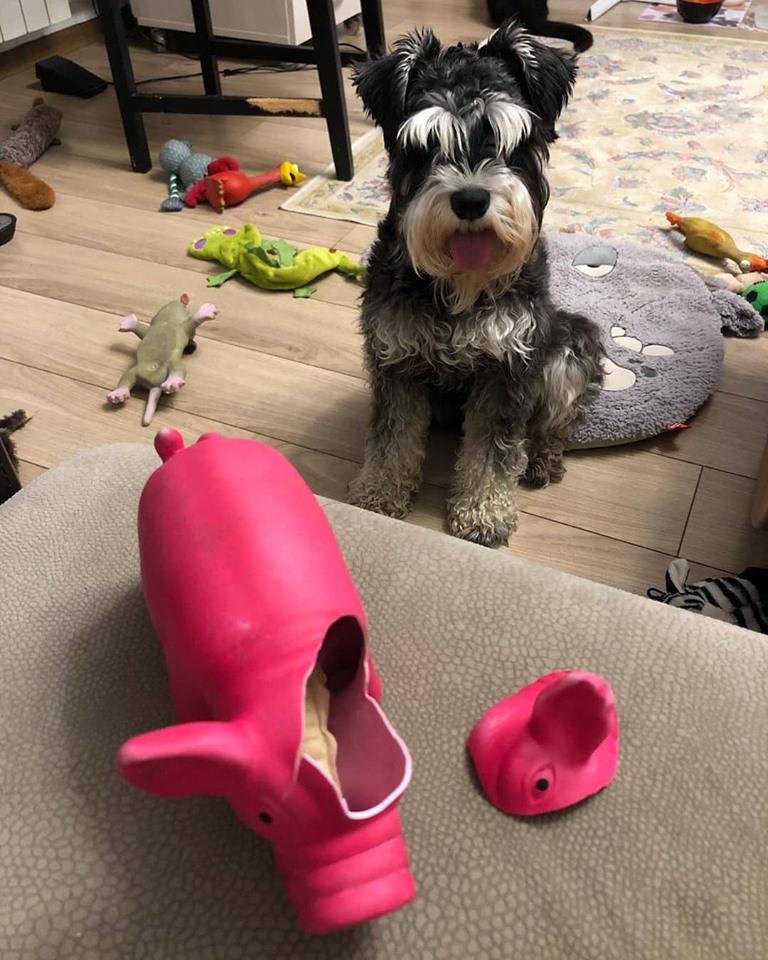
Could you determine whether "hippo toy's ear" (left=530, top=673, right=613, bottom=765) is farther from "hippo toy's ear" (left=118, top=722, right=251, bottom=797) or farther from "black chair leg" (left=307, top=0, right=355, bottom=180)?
"black chair leg" (left=307, top=0, right=355, bottom=180)

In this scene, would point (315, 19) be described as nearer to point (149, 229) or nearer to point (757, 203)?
point (149, 229)

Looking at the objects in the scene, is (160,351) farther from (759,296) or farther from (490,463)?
(759,296)

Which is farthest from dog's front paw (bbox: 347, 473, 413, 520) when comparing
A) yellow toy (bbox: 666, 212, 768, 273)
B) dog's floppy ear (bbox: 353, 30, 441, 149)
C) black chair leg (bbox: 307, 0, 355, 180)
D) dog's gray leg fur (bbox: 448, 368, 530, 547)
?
black chair leg (bbox: 307, 0, 355, 180)

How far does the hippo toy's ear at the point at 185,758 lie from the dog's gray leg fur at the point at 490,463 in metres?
0.93

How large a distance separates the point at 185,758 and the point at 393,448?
1.00 m

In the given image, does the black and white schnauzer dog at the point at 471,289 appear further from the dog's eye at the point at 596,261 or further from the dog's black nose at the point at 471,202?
the dog's eye at the point at 596,261

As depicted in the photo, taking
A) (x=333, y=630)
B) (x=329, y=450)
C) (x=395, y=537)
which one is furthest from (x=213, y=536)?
(x=329, y=450)

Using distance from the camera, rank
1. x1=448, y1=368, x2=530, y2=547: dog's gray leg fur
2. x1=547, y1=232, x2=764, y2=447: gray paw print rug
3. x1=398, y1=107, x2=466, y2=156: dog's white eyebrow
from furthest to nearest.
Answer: x1=547, y1=232, x2=764, y2=447: gray paw print rug → x1=448, y1=368, x2=530, y2=547: dog's gray leg fur → x1=398, y1=107, x2=466, y2=156: dog's white eyebrow

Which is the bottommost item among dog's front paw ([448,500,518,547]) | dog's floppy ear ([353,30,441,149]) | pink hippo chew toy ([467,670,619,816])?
dog's front paw ([448,500,518,547])

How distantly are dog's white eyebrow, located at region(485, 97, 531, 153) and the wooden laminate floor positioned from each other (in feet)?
2.30

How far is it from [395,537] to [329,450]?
2.59ft

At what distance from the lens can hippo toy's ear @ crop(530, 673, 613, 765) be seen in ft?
2.12

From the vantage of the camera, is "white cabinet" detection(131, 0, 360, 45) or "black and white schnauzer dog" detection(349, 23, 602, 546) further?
"white cabinet" detection(131, 0, 360, 45)

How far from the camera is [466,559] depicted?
916 mm
